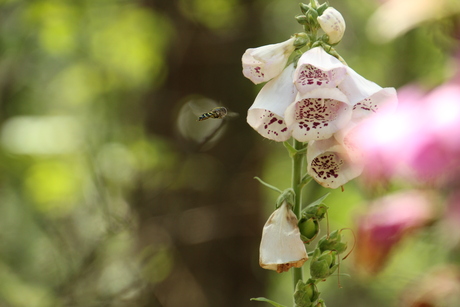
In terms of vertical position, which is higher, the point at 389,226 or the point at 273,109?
the point at 273,109

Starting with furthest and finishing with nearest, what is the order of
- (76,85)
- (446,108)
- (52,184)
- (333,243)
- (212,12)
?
1. (76,85)
2. (52,184)
3. (212,12)
4. (333,243)
5. (446,108)

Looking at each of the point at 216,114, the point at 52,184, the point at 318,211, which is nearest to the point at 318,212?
the point at 318,211

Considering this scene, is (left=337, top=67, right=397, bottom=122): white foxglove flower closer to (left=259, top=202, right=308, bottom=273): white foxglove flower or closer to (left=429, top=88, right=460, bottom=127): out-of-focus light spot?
(left=429, top=88, right=460, bottom=127): out-of-focus light spot

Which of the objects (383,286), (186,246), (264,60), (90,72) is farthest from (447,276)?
(90,72)

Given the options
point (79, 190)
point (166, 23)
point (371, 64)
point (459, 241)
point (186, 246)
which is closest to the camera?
point (459, 241)

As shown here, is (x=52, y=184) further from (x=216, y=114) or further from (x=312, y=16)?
(x=312, y=16)

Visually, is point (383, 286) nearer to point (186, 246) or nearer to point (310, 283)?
point (186, 246)
